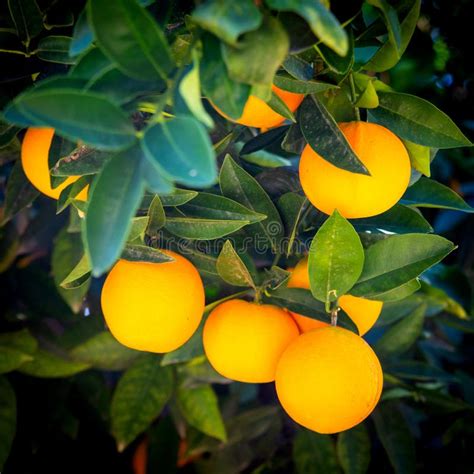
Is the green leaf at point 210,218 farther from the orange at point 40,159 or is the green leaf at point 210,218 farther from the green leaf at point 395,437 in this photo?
the green leaf at point 395,437

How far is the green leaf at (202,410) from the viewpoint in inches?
54.3

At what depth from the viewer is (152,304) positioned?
823mm

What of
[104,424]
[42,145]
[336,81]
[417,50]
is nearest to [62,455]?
[104,424]

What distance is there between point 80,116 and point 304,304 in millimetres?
497

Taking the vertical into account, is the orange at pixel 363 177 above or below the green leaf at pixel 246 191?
above

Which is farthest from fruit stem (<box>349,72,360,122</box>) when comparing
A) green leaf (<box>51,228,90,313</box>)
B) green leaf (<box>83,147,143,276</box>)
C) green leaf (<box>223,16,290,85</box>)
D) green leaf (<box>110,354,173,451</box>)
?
green leaf (<box>110,354,173,451</box>)

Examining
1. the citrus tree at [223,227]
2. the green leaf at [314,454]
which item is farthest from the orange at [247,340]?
the green leaf at [314,454]

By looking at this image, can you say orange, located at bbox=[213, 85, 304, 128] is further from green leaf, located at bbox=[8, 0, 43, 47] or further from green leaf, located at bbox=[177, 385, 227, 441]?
green leaf, located at bbox=[177, 385, 227, 441]

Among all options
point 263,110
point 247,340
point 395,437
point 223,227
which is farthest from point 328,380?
point 395,437

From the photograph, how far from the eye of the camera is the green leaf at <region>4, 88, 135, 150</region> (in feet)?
1.76

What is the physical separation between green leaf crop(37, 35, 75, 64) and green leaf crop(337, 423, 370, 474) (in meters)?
0.96

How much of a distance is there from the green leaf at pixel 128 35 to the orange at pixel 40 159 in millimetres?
356

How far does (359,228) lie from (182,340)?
35 centimetres

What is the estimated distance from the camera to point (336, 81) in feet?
2.88
